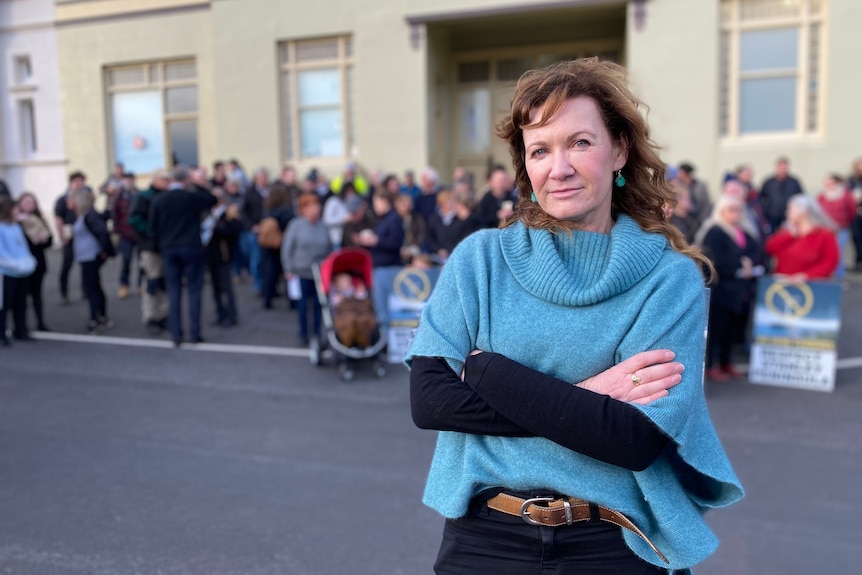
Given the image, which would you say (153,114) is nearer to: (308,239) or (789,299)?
(308,239)

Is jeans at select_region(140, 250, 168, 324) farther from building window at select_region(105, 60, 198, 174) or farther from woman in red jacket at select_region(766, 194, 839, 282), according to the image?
building window at select_region(105, 60, 198, 174)

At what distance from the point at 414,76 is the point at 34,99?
440 inches

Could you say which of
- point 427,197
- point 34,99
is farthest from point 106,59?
point 427,197

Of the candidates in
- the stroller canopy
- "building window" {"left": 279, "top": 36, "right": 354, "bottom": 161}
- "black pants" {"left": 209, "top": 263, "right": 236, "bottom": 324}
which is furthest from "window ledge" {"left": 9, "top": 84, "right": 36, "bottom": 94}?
the stroller canopy

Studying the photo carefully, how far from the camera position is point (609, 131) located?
6.48 feet

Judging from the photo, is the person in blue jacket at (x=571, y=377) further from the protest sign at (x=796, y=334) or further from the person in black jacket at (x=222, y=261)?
the person in black jacket at (x=222, y=261)

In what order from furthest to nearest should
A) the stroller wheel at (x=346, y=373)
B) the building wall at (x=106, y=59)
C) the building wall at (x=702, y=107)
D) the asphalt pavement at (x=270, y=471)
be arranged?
the building wall at (x=106, y=59), the building wall at (x=702, y=107), the stroller wheel at (x=346, y=373), the asphalt pavement at (x=270, y=471)

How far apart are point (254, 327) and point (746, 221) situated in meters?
6.54

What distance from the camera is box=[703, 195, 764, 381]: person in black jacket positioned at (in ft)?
26.6

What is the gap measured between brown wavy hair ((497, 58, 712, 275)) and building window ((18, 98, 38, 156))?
2281cm

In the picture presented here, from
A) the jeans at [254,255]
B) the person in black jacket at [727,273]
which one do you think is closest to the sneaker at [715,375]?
the person in black jacket at [727,273]

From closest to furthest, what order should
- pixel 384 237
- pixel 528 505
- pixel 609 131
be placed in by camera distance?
pixel 528 505 < pixel 609 131 < pixel 384 237

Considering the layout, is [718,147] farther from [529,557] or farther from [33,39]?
[33,39]

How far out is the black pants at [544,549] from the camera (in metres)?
1.87
